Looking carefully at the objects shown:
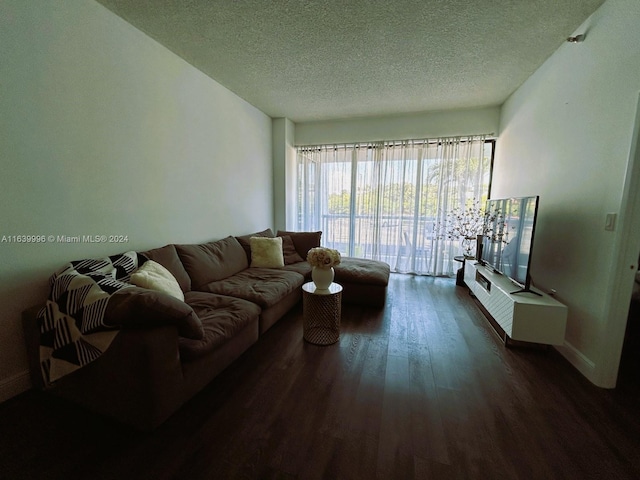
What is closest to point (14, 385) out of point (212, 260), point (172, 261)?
point (172, 261)

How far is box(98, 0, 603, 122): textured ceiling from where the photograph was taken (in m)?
1.92

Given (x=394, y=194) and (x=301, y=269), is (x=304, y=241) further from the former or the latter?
(x=394, y=194)

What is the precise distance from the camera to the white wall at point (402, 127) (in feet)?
12.9

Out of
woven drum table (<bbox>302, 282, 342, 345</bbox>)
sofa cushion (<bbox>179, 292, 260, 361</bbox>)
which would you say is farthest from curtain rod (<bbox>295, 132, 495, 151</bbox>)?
sofa cushion (<bbox>179, 292, 260, 361</bbox>)

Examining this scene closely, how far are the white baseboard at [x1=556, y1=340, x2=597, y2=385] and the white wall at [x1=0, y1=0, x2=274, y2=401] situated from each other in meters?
3.59

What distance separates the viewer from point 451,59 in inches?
101

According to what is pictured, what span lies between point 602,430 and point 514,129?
3.21 metres

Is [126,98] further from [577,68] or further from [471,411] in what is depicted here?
[577,68]

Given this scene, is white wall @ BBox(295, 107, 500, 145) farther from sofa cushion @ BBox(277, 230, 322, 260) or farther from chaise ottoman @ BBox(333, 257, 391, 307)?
chaise ottoman @ BBox(333, 257, 391, 307)

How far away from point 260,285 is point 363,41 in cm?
240

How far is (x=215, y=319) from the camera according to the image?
1.80 m

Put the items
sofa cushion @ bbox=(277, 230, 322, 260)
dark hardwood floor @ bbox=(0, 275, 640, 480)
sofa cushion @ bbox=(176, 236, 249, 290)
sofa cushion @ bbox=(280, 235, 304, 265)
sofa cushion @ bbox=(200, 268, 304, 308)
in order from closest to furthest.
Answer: dark hardwood floor @ bbox=(0, 275, 640, 480) → sofa cushion @ bbox=(200, 268, 304, 308) → sofa cushion @ bbox=(176, 236, 249, 290) → sofa cushion @ bbox=(280, 235, 304, 265) → sofa cushion @ bbox=(277, 230, 322, 260)

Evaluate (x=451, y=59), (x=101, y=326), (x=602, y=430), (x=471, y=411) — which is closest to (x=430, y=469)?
(x=471, y=411)

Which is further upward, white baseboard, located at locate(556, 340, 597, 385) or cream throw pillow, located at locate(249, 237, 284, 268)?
cream throw pillow, located at locate(249, 237, 284, 268)
